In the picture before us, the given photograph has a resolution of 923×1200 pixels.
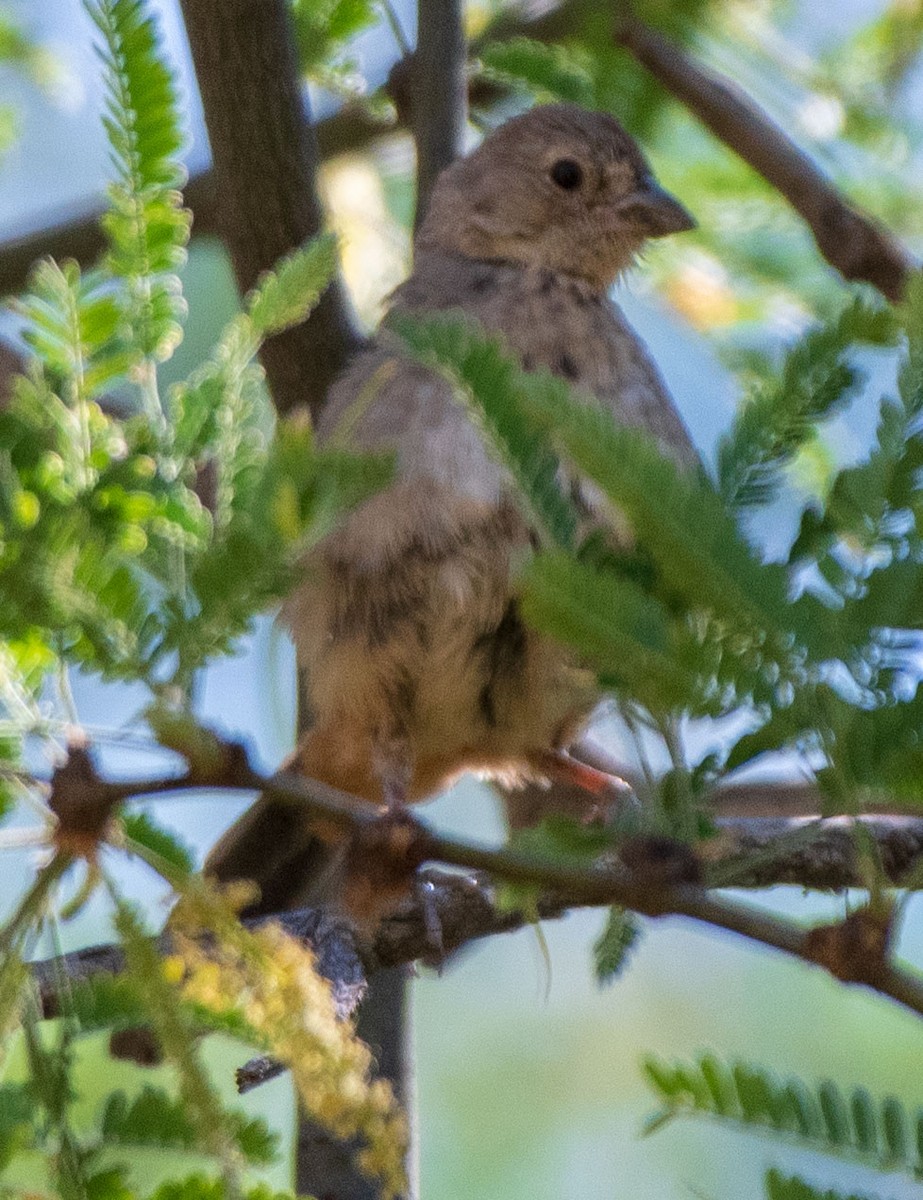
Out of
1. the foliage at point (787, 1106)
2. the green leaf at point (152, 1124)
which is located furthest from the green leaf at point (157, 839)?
the foliage at point (787, 1106)

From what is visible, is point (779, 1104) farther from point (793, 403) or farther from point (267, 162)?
point (267, 162)

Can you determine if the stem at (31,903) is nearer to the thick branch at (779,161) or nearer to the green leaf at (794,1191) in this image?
the green leaf at (794,1191)

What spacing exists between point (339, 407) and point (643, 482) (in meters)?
1.98

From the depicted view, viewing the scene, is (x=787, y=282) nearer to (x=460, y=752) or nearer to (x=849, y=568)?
(x=460, y=752)

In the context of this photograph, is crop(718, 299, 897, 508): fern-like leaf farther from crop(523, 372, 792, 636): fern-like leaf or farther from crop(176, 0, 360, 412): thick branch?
crop(176, 0, 360, 412): thick branch

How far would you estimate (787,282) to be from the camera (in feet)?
15.1

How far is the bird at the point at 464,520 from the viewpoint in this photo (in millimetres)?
3383

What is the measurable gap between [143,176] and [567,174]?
248 centimetres

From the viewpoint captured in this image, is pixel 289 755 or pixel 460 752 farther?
pixel 289 755

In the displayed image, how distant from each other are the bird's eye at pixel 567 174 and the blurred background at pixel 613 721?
1.00 ft

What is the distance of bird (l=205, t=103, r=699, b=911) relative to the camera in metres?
3.38

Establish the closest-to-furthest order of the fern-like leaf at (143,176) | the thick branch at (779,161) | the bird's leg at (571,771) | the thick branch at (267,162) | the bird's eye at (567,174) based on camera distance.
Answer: the fern-like leaf at (143,176), the thick branch at (267,162), the thick branch at (779,161), the bird's leg at (571,771), the bird's eye at (567,174)

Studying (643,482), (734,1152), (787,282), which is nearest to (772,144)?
(787,282)

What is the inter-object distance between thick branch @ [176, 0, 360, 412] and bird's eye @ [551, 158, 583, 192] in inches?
28.2
